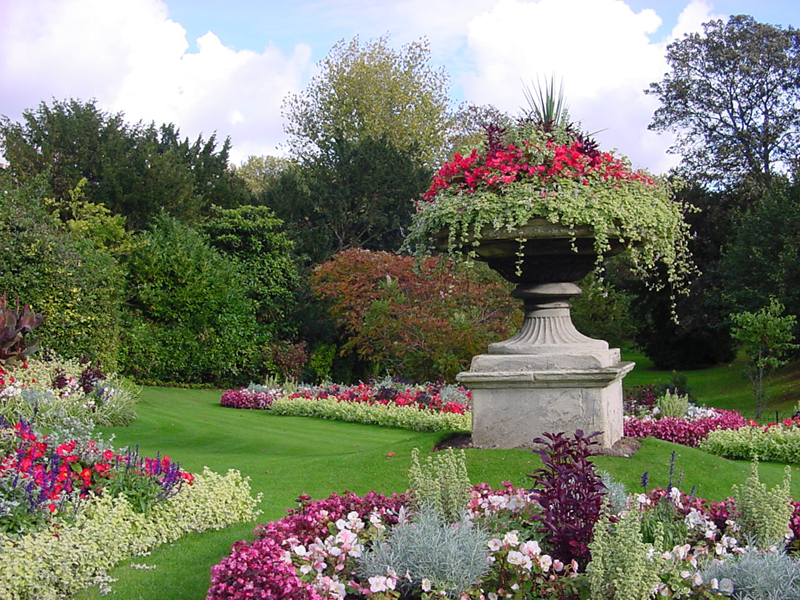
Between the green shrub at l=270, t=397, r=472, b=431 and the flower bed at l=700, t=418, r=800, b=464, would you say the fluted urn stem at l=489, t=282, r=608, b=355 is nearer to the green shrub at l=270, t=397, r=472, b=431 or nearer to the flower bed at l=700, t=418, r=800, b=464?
the flower bed at l=700, t=418, r=800, b=464

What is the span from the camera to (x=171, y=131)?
100ft

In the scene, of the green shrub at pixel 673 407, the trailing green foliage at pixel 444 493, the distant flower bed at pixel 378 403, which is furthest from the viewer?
the distant flower bed at pixel 378 403

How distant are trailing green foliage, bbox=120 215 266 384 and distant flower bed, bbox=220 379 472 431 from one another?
8.79ft

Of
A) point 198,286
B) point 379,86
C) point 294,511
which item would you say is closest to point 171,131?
point 379,86

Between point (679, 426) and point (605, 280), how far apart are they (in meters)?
18.4

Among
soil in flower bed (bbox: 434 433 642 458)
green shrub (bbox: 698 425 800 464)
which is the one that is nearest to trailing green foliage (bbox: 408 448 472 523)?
soil in flower bed (bbox: 434 433 642 458)

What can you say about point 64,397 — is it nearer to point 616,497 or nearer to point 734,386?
point 616,497

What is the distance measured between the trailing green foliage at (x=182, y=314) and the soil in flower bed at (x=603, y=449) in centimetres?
1142

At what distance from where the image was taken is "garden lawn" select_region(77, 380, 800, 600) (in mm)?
4453

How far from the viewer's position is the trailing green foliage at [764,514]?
12.1ft

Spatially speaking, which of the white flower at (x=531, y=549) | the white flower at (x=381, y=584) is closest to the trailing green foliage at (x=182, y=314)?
the white flower at (x=381, y=584)

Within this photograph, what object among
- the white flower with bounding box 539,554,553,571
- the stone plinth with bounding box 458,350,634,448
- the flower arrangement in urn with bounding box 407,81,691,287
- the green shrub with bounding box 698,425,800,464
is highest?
the flower arrangement in urn with bounding box 407,81,691,287

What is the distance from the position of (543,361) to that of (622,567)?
3.18m

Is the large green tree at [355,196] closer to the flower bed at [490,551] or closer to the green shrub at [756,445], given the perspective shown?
the green shrub at [756,445]
